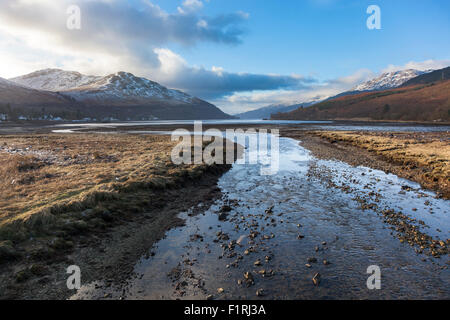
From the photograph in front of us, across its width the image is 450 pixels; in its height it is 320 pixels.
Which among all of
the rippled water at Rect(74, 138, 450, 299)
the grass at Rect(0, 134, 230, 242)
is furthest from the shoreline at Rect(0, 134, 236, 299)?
the rippled water at Rect(74, 138, 450, 299)

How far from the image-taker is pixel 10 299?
23.1ft

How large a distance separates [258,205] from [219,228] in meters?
4.34

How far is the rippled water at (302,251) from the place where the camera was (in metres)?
7.84

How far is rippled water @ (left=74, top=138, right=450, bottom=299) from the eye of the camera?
784cm

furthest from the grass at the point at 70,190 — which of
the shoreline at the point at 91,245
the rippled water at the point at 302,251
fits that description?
the rippled water at the point at 302,251
